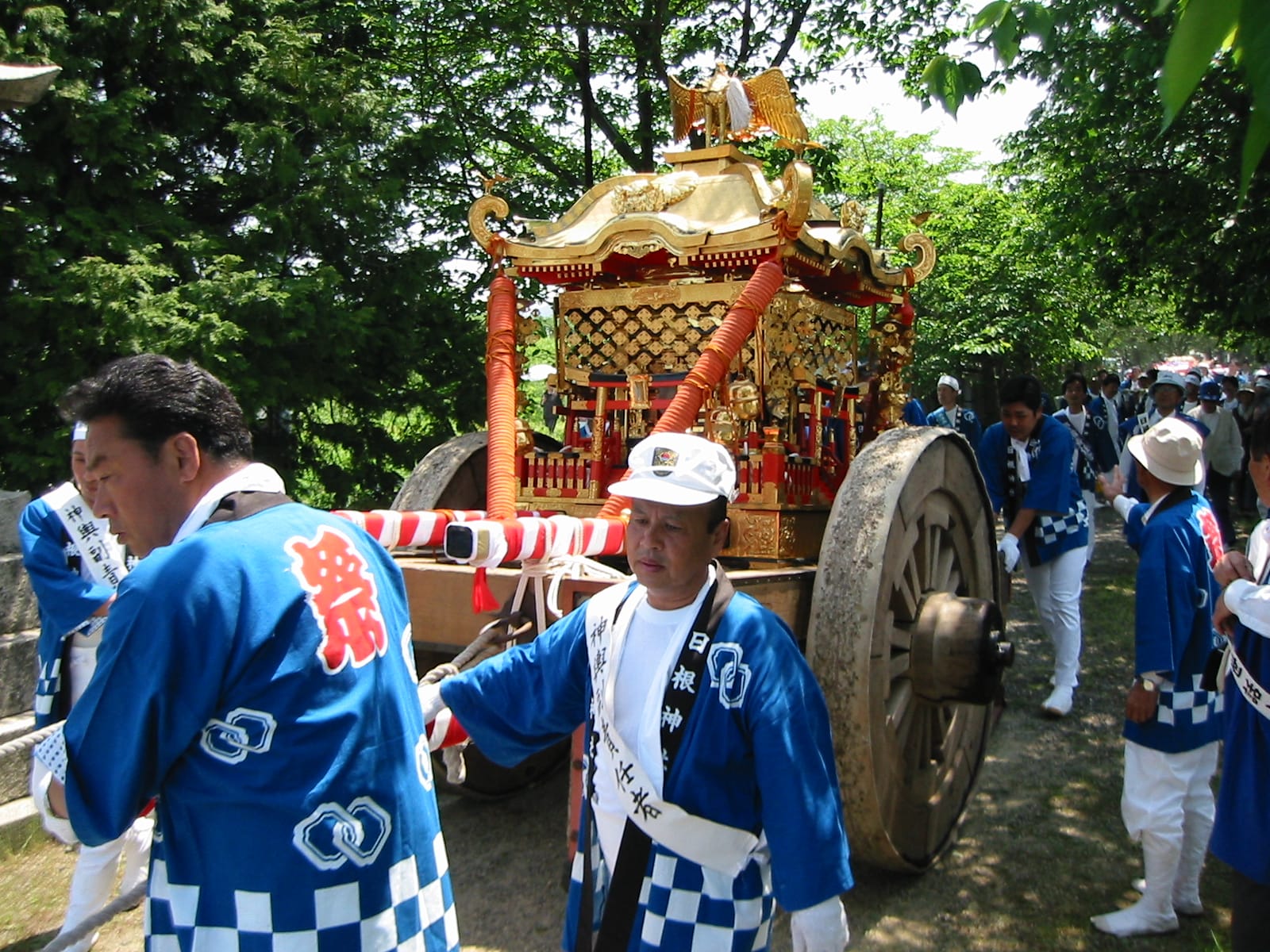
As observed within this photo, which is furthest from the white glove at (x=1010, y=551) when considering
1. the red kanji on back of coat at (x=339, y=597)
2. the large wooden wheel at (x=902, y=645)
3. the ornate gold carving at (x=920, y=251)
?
the red kanji on back of coat at (x=339, y=597)

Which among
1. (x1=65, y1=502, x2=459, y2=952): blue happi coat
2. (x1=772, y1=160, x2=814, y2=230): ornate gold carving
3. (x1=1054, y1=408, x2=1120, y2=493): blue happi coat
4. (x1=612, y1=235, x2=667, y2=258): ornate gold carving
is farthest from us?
(x1=1054, y1=408, x2=1120, y2=493): blue happi coat

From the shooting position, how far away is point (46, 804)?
66.1 inches

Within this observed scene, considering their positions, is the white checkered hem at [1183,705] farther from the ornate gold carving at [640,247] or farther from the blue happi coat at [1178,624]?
the ornate gold carving at [640,247]

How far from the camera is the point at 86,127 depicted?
23.1ft

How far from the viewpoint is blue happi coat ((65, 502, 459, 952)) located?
1609 millimetres

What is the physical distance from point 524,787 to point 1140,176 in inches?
322

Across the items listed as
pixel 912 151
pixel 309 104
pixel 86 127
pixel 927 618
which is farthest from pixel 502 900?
pixel 912 151

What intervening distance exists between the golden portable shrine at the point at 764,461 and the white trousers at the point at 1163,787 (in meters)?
0.53

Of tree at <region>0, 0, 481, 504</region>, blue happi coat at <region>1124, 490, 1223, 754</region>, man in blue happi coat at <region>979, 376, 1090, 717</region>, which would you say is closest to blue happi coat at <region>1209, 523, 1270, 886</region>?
blue happi coat at <region>1124, 490, 1223, 754</region>

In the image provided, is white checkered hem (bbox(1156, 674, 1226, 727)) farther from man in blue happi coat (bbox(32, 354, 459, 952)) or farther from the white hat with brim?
man in blue happi coat (bbox(32, 354, 459, 952))

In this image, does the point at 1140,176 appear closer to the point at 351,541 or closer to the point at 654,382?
the point at 654,382

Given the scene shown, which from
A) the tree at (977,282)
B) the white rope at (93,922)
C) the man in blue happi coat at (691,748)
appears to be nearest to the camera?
the white rope at (93,922)

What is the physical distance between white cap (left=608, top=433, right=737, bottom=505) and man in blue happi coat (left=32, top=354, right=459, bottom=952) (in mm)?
620

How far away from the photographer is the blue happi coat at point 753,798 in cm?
197
